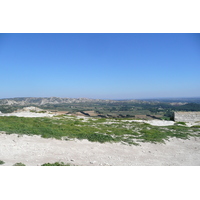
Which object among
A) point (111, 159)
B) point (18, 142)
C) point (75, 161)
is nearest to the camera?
point (75, 161)

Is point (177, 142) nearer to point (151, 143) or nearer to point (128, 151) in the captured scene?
point (151, 143)

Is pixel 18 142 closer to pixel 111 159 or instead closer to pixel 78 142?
Result: pixel 78 142

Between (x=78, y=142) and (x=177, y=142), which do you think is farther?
(x=177, y=142)

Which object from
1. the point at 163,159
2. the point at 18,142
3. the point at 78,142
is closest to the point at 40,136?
the point at 18,142

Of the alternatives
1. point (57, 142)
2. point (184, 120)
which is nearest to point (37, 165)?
point (57, 142)

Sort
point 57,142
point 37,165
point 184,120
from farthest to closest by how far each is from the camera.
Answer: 1. point 184,120
2. point 57,142
3. point 37,165

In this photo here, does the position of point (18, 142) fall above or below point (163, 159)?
above
